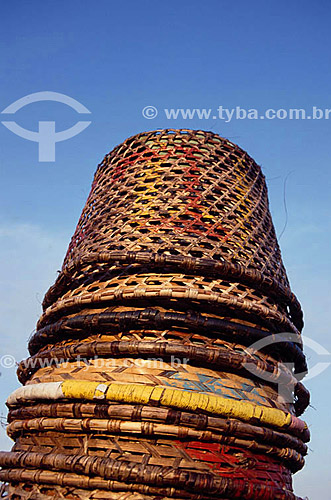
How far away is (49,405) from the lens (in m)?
2.87

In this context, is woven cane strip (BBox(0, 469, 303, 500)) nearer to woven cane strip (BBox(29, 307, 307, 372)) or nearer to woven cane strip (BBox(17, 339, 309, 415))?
woven cane strip (BBox(17, 339, 309, 415))

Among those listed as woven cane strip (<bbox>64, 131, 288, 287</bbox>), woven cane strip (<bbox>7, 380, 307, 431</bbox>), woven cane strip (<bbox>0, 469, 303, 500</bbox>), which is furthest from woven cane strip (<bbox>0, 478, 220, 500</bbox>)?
woven cane strip (<bbox>64, 131, 288, 287</bbox>)

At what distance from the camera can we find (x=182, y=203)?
372 cm

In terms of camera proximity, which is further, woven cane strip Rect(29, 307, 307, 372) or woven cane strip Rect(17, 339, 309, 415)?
woven cane strip Rect(29, 307, 307, 372)

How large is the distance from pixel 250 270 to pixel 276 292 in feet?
1.11

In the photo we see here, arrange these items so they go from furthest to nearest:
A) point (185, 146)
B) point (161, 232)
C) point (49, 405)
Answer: point (185, 146) → point (161, 232) → point (49, 405)

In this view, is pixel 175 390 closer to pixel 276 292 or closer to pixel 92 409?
pixel 92 409

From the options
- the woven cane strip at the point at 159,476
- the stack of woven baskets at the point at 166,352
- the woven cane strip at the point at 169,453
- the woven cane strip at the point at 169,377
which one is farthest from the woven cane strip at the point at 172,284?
the woven cane strip at the point at 159,476

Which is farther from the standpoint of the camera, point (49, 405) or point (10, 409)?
point (10, 409)

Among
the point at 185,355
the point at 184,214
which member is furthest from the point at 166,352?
the point at 184,214

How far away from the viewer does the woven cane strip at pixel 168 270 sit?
321 cm

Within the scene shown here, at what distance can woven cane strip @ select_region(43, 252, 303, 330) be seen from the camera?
321cm

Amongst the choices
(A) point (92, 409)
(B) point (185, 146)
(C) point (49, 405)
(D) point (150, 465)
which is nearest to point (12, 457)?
(C) point (49, 405)

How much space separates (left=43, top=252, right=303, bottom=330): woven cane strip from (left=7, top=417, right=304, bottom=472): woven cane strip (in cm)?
106
